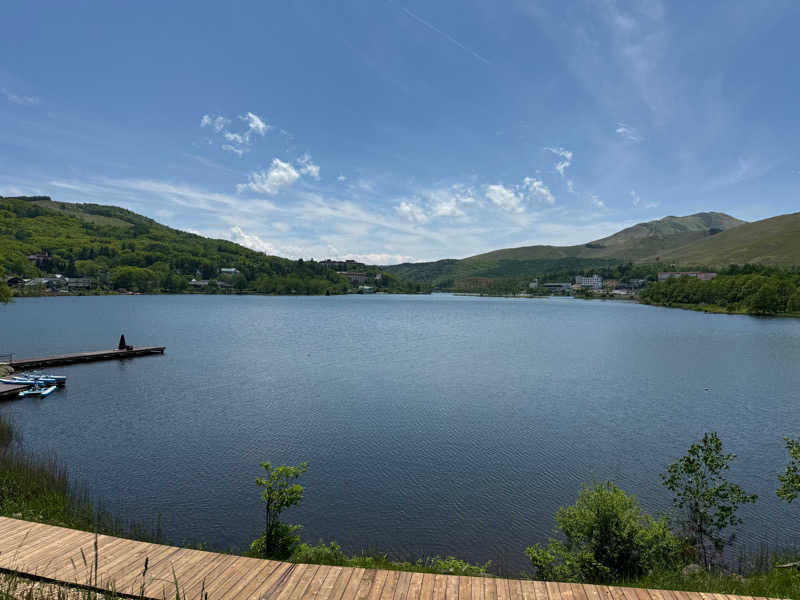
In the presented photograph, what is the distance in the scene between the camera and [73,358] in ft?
149

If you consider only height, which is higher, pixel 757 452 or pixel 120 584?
pixel 120 584

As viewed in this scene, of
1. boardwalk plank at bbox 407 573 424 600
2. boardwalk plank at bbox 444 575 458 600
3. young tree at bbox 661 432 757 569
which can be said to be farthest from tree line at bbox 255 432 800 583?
boardwalk plank at bbox 407 573 424 600

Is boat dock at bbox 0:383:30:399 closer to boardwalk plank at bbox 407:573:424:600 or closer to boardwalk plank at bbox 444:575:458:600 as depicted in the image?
boardwalk plank at bbox 407:573:424:600

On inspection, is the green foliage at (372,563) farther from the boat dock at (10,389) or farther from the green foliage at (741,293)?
the green foliage at (741,293)

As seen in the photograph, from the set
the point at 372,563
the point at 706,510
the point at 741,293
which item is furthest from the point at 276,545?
the point at 741,293

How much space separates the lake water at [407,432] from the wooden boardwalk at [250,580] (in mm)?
5319

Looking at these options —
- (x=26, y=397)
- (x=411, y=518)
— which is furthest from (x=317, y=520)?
(x=26, y=397)

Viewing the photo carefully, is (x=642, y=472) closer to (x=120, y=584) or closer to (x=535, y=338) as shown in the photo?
(x=120, y=584)

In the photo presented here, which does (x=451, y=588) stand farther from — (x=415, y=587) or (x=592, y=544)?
(x=592, y=544)

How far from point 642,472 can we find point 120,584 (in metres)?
21.6

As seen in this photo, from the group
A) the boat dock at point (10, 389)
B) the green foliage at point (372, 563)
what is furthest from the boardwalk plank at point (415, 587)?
the boat dock at point (10, 389)

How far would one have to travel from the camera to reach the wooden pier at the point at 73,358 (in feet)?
137

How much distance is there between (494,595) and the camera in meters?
8.30

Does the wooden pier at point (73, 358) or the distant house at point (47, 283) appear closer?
the wooden pier at point (73, 358)
